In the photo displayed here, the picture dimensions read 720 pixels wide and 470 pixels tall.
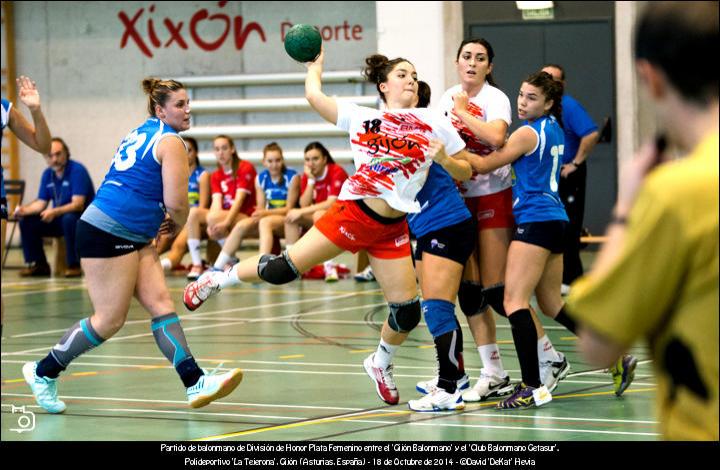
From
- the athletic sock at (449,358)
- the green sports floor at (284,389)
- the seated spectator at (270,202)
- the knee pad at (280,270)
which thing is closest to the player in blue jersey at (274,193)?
the seated spectator at (270,202)

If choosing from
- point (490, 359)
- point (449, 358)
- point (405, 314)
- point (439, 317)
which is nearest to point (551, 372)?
point (490, 359)

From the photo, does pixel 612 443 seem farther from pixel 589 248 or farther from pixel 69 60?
pixel 69 60

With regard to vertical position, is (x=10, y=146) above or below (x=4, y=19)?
below

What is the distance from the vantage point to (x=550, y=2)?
1714 centimetres

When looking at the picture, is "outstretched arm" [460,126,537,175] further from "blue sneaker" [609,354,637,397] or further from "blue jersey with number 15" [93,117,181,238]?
"blue jersey with number 15" [93,117,181,238]

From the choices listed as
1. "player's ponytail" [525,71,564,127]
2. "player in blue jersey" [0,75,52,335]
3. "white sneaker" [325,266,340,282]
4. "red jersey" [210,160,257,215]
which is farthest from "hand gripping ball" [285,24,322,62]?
"red jersey" [210,160,257,215]

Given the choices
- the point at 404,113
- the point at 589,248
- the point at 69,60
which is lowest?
the point at 589,248

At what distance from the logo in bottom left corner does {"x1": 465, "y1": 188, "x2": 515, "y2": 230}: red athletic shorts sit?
8.69 ft

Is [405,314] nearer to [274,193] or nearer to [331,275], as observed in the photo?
[331,275]

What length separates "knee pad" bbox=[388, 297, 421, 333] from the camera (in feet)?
20.0

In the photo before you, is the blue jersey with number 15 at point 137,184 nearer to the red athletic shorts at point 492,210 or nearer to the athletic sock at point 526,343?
the red athletic shorts at point 492,210

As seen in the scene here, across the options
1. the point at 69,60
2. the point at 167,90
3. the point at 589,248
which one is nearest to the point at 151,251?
the point at 167,90

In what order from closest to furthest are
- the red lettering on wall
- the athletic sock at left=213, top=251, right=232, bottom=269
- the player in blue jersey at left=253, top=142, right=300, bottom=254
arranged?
the athletic sock at left=213, top=251, right=232, bottom=269 < the player in blue jersey at left=253, top=142, right=300, bottom=254 < the red lettering on wall

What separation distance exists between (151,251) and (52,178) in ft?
31.0
